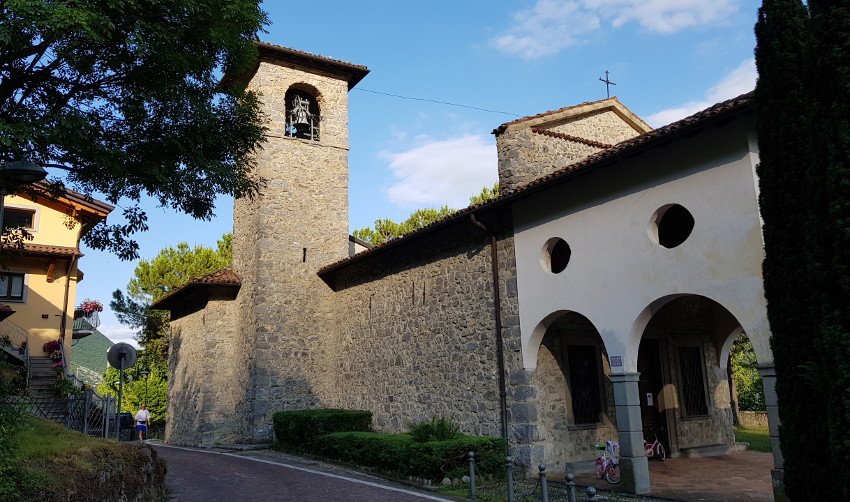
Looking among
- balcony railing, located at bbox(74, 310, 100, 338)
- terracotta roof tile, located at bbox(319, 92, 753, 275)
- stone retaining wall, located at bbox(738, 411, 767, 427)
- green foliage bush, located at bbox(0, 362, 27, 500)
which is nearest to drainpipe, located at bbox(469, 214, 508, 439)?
terracotta roof tile, located at bbox(319, 92, 753, 275)

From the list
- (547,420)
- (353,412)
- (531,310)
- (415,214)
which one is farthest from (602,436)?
(415,214)

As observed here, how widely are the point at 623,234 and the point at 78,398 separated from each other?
1211 centimetres

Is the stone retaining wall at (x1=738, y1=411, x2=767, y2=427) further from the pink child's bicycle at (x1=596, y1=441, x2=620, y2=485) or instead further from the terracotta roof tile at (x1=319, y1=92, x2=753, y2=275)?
the terracotta roof tile at (x1=319, y1=92, x2=753, y2=275)

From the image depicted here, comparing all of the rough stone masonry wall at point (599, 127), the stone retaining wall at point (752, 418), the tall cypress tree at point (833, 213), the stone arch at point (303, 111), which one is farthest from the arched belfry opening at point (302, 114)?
the stone retaining wall at point (752, 418)

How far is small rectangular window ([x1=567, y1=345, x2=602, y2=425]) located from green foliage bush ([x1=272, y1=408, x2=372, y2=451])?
5774 mm

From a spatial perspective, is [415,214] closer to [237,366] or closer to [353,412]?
[237,366]

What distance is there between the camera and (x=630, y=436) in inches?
363

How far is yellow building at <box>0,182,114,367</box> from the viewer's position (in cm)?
1928

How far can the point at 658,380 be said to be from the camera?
1320 cm

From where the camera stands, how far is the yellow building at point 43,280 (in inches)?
759

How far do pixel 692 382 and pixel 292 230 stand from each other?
11338 millimetres

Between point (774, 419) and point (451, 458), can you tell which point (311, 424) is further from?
point (774, 419)

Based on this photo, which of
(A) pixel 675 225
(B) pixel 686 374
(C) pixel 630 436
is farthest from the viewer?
(B) pixel 686 374

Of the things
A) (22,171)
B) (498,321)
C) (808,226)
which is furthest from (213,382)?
(808,226)
